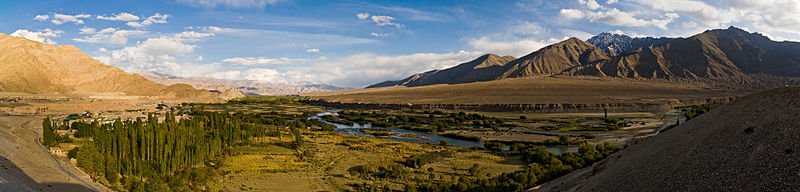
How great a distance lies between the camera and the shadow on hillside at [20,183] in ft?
71.4

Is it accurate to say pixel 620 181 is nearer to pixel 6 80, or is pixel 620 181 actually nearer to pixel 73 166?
pixel 73 166

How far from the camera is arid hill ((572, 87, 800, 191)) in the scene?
1135 centimetres

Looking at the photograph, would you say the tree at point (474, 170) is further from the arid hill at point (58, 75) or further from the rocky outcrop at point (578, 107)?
the arid hill at point (58, 75)

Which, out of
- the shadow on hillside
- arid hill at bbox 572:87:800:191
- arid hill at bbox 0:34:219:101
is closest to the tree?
arid hill at bbox 572:87:800:191

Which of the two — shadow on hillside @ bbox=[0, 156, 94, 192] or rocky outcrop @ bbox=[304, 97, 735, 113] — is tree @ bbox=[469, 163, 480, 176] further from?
rocky outcrop @ bbox=[304, 97, 735, 113]

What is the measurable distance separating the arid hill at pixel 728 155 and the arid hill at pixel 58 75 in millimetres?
204568

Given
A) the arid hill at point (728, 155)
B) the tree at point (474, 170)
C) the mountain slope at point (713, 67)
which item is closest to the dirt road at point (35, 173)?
the tree at point (474, 170)

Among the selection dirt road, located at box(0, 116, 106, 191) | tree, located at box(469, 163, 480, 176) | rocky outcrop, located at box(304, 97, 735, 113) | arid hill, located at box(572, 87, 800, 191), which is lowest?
tree, located at box(469, 163, 480, 176)

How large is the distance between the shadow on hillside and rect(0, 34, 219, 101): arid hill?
16935 cm

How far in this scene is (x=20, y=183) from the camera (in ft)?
75.9

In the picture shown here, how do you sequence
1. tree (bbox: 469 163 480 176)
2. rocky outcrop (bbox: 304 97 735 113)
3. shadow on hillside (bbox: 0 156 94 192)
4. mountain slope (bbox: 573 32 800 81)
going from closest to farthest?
shadow on hillside (bbox: 0 156 94 192)
tree (bbox: 469 163 480 176)
rocky outcrop (bbox: 304 97 735 113)
mountain slope (bbox: 573 32 800 81)

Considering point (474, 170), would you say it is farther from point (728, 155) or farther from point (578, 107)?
point (578, 107)

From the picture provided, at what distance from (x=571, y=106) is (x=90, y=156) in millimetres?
104725

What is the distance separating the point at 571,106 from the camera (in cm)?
10612
